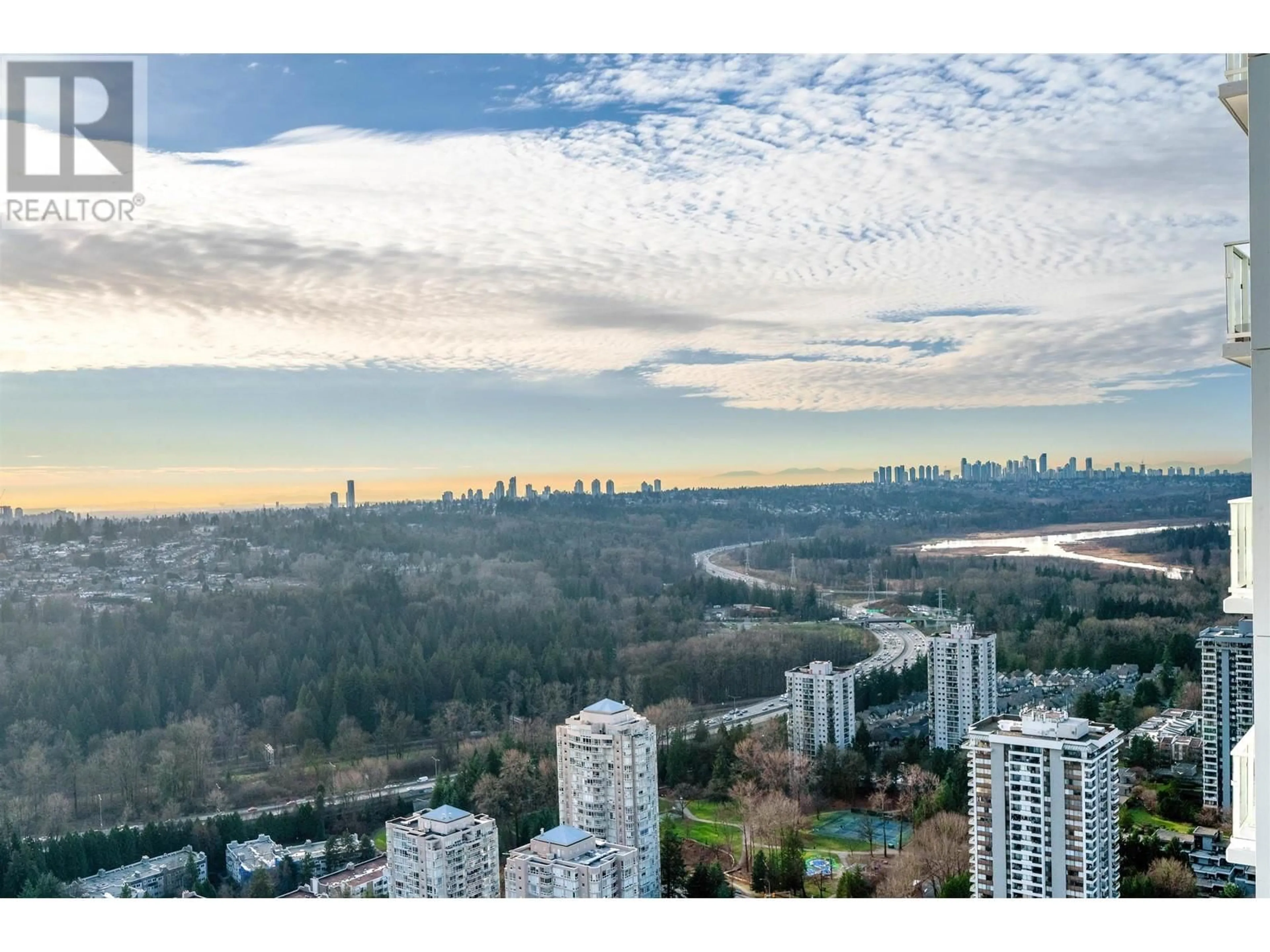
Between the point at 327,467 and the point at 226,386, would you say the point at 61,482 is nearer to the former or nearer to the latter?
the point at 226,386

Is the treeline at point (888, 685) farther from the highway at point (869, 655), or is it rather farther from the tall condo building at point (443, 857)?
the tall condo building at point (443, 857)

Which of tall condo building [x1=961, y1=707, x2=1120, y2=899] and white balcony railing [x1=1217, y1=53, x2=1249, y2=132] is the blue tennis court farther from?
white balcony railing [x1=1217, y1=53, x2=1249, y2=132]

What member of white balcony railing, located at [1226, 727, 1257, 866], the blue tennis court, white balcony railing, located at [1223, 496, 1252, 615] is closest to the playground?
the blue tennis court

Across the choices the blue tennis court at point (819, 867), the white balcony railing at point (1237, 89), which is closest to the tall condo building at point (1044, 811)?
the blue tennis court at point (819, 867)

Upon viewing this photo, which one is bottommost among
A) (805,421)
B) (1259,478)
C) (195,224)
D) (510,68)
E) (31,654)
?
(31,654)

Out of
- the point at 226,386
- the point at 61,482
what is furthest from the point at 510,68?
the point at 61,482

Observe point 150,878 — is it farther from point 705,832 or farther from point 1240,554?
point 1240,554
